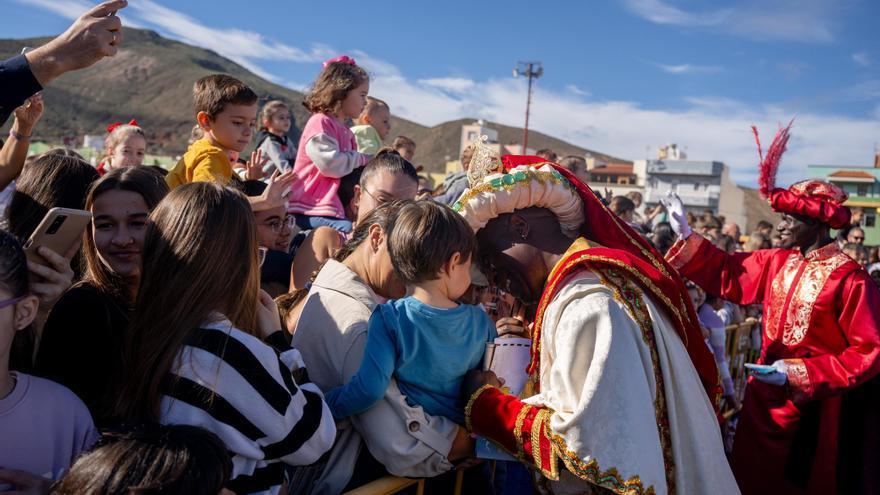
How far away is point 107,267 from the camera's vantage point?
2.25 meters

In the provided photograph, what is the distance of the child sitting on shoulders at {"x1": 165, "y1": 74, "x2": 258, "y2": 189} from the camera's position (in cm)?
392

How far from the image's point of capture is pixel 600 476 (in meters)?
2.10

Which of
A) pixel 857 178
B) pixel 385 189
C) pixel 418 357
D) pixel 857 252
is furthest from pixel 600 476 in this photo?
pixel 857 178

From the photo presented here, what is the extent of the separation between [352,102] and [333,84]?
0.18 metres

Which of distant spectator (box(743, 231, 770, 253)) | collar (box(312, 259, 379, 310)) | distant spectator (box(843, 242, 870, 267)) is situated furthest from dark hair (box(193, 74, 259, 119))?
distant spectator (box(843, 242, 870, 267))

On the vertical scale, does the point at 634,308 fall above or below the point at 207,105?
below

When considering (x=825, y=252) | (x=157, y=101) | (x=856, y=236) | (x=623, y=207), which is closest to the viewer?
(x=825, y=252)

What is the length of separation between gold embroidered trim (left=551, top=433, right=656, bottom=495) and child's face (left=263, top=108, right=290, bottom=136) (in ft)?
14.6

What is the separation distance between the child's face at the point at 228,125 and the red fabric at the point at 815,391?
3.61 meters

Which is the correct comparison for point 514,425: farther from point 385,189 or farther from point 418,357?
point 385,189

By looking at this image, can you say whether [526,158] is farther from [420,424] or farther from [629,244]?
[420,424]

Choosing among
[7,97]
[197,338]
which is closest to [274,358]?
[197,338]

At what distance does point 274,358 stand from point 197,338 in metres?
0.21

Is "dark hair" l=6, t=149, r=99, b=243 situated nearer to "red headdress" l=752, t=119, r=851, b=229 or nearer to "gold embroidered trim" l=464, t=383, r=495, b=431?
"gold embroidered trim" l=464, t=383, r=495, b=431
